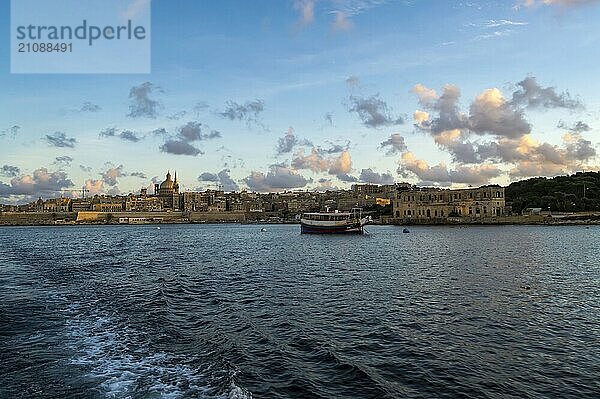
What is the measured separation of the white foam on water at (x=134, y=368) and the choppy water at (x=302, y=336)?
0.15 feet

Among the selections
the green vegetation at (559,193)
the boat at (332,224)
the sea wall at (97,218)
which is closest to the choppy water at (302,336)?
the boat at (332,224)

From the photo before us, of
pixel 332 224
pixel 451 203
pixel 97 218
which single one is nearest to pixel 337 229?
pixel 332 224

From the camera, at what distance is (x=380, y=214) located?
164m

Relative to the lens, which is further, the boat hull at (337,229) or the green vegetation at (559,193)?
the green vegetation at (559,193)

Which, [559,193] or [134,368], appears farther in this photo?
[559,193]

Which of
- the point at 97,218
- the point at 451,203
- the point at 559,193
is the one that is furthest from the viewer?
the point at 97,218

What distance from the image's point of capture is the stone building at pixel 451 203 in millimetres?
128750

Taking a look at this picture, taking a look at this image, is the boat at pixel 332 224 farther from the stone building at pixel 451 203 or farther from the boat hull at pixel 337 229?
the stone building at pixel 451 203

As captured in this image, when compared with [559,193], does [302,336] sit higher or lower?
lower

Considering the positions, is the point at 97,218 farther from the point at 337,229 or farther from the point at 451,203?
the point at 337,229

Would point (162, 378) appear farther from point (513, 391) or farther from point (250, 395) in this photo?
point (513, 391)

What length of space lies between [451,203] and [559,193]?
31.1 metres

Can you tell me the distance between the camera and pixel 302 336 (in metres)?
14.9

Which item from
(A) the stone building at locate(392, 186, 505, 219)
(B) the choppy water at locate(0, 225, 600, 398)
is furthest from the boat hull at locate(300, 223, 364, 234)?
(A) the stone building at locate(392, 186, 505, 219)
